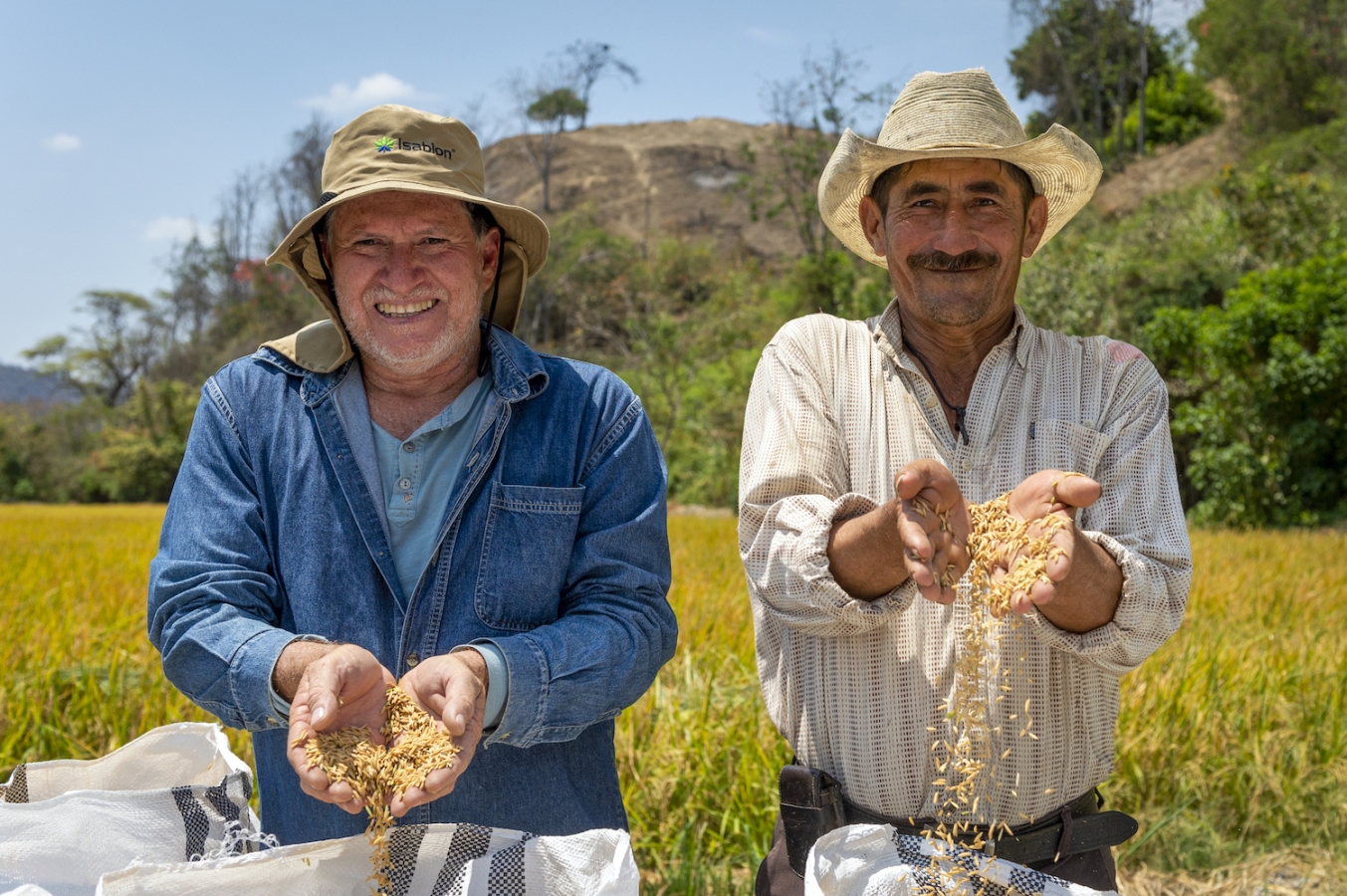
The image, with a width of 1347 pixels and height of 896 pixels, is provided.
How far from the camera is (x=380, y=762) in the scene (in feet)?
4.63

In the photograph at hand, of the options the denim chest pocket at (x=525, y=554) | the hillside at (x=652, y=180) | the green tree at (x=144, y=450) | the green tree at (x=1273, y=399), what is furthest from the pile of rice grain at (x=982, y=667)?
the hillside at (x=652, y=180)

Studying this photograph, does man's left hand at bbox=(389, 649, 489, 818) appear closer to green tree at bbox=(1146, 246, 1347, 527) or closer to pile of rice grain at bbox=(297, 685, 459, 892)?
pile of rice grain at bbox=(297, 685, 459, 892)

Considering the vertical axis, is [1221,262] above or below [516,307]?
above

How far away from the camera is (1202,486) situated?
13.4 metres

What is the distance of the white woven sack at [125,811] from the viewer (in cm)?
148

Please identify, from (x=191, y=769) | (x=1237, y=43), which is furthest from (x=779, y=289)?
(x=191, y=769)

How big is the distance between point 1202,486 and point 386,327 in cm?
1374

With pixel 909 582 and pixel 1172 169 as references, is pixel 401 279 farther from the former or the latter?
pixel 1172 169

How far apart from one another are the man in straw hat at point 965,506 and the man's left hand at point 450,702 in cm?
48

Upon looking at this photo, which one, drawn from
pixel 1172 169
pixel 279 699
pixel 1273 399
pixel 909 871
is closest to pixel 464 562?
pixel 279 699

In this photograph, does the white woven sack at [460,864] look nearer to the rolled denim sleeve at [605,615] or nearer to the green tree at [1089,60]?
the rolled denim sleeve at [605,615]

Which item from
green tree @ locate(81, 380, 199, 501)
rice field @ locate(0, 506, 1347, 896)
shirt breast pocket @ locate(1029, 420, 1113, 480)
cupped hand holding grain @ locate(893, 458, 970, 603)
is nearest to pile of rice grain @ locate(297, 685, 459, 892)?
cupped hand holding grain @ locate(893, 458, 970, 603)

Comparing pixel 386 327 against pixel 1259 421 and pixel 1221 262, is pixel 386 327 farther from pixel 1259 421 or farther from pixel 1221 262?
pixel 1221 262

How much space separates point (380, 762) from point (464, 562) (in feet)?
1.41
